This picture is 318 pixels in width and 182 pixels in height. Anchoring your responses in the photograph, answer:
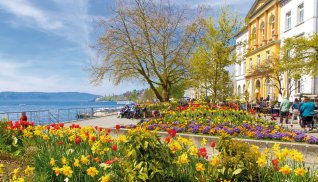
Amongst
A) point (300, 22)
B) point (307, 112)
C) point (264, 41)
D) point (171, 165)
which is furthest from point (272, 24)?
point (171, 165)

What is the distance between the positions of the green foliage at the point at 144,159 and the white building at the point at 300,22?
25.4 m

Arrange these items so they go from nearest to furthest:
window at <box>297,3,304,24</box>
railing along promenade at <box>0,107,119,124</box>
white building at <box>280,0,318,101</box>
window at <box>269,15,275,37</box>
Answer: railing along promenade at <box>0,107,119,124</box> < white building at <box>280,0,318,101</box> < window at <box>297,3,304,24</box> < window at <box>269,15,275,37</box>

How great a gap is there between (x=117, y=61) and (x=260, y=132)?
16927mm

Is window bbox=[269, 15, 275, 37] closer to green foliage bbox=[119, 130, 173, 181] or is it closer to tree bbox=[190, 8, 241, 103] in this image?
tree bbox=[190, 8, 241, 103]

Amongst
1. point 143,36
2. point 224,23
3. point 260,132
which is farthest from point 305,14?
point 260,132

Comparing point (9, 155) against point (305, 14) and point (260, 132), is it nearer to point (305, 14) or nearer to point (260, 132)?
point (260, 132)

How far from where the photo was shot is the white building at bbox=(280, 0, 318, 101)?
88.4ft

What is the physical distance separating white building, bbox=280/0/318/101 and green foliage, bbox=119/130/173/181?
2536 cm

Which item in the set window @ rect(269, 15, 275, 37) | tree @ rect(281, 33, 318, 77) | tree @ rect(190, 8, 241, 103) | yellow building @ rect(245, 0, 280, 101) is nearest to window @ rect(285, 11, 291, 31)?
yellow building @ rect(245, 0, 280, 101)

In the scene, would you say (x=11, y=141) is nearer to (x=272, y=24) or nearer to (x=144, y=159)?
(x=144, y=159)

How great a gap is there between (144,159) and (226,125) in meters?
8.05

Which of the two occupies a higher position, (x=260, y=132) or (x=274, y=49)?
(x=274, y=49)

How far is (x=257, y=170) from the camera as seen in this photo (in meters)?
3.81

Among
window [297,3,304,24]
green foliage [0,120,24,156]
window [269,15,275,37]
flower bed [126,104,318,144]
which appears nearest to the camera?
green foliage [0,120,24,156]
